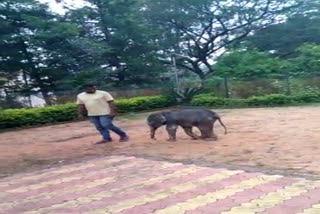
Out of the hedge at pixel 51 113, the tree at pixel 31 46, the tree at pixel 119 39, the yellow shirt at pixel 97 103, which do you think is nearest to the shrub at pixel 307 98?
the hedge at pixel 51 113

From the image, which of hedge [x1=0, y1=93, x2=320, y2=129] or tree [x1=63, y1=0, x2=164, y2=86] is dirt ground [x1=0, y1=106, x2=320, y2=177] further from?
tree [x1=63, y1=0, x2=164, y2=86]

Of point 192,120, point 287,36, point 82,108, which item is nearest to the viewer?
point 192,120

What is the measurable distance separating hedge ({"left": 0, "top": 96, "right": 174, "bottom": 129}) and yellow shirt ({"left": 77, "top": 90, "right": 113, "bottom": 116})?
8.31 metres

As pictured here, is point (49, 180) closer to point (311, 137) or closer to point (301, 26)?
point (311, 137)

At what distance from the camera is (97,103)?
29.8ft

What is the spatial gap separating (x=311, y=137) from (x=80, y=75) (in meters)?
15.1

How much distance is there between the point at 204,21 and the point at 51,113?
44.9ft

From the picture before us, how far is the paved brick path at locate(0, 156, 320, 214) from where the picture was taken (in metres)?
4.07

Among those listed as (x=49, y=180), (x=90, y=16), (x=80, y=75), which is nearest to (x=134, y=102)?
(x=80, y=75)

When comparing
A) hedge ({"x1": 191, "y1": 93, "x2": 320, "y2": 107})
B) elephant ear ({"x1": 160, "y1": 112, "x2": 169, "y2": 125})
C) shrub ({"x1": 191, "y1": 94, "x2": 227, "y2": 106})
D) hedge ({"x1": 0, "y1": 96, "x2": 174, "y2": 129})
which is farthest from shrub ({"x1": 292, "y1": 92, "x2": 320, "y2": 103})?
elephant ear ({"x1": 160, "y1": 112, "x2": 169, "y2": 125})

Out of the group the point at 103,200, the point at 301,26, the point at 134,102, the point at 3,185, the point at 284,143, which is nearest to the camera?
the point at 103,200

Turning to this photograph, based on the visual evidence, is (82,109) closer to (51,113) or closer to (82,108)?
(82,108)

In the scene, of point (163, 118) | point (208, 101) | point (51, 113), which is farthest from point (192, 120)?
point (208, 101)

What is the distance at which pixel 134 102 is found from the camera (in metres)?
19.9
